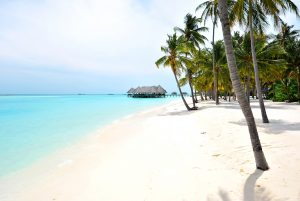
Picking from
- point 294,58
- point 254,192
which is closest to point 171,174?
point 254,192

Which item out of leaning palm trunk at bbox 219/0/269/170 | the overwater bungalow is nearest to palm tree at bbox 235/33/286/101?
leaning palm trunk at bbox 219/0/269/170

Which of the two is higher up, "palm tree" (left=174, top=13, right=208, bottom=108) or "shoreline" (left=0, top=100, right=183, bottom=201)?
"palm tree" (left=174, top=13, right=208, bottom=108)

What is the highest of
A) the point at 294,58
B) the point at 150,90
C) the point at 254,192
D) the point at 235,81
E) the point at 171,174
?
the point at 294,58

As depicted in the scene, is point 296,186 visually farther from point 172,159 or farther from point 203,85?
point 203,85

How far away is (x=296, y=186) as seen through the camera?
4906 millimetres

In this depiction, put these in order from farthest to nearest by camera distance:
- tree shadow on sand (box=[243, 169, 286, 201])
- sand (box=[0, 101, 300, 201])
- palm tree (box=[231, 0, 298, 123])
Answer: palm tree (box=[231, 0, 298, 123]) < sand (box=[0, 101, 300, 201]) < tree shadow on sand (box=[243, 169, 286, 201])

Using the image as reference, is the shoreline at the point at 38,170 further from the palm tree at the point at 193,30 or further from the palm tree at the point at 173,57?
the palm tree at the point at 193,30

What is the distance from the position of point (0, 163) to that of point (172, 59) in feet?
64.7

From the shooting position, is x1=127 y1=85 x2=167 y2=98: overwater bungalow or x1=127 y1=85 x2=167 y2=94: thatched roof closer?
x1=127 y1=85 x2=167 y2=94: thatched roof

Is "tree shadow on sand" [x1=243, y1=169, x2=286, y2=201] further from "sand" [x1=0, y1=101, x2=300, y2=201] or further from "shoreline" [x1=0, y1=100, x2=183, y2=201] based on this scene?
"shoreline" [x1=0, y1=100, x2=183, y2=201]

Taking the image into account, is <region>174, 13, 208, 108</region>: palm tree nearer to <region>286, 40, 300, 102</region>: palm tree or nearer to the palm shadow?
<region>286, 40, 300, 102</region>: palm tree

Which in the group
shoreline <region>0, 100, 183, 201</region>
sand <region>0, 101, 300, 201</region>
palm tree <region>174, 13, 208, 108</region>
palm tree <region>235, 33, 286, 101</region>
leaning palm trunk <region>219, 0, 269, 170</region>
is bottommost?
shoreline <region>0, 100, 183, 201</region>

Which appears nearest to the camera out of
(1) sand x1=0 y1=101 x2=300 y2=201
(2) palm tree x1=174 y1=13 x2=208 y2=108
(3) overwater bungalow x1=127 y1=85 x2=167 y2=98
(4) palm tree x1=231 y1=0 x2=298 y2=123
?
(1) sand x1=0 y1=101 x2=300 y2=201

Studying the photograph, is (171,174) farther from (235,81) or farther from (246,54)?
(246,54)
